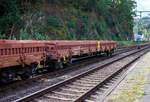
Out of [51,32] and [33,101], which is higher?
[51,32]

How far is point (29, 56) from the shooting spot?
42.0 ft

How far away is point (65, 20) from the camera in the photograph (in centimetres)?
4194

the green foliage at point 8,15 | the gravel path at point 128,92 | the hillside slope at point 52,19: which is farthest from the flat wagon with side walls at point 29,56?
the green foliage at point 8,15

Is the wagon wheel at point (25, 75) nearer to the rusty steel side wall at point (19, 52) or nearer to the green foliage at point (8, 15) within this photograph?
the rusty steel side wall at point (19, 52)

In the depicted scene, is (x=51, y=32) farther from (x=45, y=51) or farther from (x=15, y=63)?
(x=15, y=63)

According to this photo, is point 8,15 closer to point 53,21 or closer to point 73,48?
point 53,21

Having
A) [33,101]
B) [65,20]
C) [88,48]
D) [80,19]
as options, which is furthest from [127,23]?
[33,101]

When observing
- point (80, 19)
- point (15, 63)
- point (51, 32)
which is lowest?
point (15, 63)

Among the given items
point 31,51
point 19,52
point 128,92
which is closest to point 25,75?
point 31,51

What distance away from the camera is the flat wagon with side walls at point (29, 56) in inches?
439

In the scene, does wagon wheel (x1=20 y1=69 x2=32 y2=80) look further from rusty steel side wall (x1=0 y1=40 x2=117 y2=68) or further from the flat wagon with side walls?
rusty steel side wall (x1=0 y1=40 x2=117 y2=68)

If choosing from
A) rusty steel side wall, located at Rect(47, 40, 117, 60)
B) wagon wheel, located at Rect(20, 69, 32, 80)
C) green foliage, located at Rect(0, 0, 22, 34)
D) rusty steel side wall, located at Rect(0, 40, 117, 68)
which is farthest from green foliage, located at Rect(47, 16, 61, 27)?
wagon wheel, located at Rect(20, 69, 32, 80)

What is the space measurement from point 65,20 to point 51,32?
732 centimetres

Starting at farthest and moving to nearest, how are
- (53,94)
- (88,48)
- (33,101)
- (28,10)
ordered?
1. (28,10)
2. (88,48)
3. (53,94)
4. (33,101)
